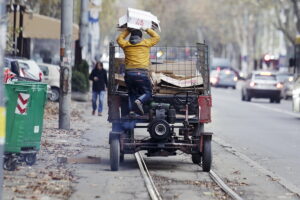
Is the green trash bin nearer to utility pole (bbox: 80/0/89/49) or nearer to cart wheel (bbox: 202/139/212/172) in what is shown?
cart wheel (bbox: 202/139/212/172)

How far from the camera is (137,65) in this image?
622 inches

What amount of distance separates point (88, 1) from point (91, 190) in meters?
30.0

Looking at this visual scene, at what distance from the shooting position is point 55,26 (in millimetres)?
39031

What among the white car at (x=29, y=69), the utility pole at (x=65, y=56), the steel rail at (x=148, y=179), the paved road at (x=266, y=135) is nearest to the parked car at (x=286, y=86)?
the paved road at (x=266, y=135)

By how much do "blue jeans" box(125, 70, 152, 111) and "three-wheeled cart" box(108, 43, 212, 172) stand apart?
0.24 m

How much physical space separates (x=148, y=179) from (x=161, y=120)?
51.2 inches

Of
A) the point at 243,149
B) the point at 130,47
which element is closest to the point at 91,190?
the point at 130,47

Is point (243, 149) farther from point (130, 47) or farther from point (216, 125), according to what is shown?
point (216, 125)

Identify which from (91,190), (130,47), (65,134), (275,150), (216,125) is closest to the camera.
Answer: (91,190)

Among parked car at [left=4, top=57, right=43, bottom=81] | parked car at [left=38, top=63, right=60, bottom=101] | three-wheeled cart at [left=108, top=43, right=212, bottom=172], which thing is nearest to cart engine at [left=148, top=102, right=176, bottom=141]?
three-wheeled cart at [left=108, top=43, right=212, bottom=172]

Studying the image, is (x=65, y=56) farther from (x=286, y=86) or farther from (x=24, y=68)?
(x=286, y=86)

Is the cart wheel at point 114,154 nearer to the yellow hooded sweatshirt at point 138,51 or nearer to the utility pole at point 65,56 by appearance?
the yellow hooded sweatshirt at point 138,51

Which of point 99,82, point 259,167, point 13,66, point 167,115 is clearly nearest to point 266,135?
point 99,82

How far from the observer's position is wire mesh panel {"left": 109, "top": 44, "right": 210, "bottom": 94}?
Answer: 635 inches
